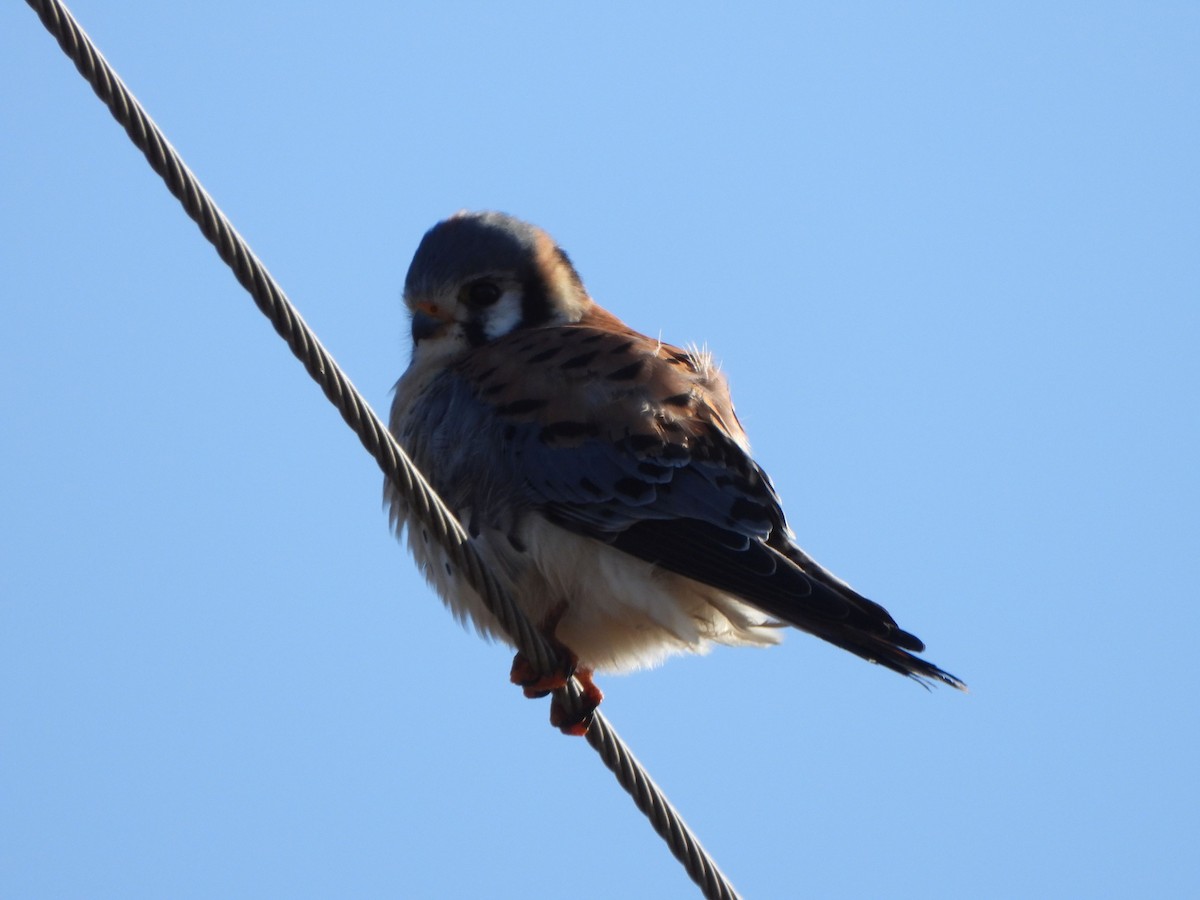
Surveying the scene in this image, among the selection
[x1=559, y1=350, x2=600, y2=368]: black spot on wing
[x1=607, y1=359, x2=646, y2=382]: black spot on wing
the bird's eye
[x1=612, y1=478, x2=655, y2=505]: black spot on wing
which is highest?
the bird's eye

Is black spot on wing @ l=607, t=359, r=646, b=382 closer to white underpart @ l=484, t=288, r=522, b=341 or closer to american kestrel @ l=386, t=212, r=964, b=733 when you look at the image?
american kestrel @ l=386, t=212, r=964, b=733

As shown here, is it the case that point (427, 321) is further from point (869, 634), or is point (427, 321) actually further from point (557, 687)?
point (869, 634)

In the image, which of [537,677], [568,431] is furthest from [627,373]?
[537,677]

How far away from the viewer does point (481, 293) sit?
5156 millimetres

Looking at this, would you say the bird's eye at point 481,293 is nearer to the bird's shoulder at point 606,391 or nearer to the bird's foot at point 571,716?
the bird's shoulder at point 606,391

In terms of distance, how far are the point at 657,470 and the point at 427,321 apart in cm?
125

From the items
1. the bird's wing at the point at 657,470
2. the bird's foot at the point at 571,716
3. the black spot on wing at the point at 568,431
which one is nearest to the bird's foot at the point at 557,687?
the bird's foot at the point at 571,716

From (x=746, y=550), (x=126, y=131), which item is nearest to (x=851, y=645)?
(x=746, y=550)

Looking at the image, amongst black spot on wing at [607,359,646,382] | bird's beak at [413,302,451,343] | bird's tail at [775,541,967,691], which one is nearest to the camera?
bird's tail at [775,541,967,691]

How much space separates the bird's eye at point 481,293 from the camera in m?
5.12

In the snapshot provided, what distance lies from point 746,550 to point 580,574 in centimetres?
48

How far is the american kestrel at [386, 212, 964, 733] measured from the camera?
3.79 metres

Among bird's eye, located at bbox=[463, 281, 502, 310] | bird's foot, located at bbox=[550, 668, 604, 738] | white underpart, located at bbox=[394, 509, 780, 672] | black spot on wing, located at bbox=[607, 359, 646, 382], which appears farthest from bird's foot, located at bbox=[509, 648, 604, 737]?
bird's eye, located at bbox=[463, 281, 502, 310]

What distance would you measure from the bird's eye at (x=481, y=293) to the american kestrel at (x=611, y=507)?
28cm
